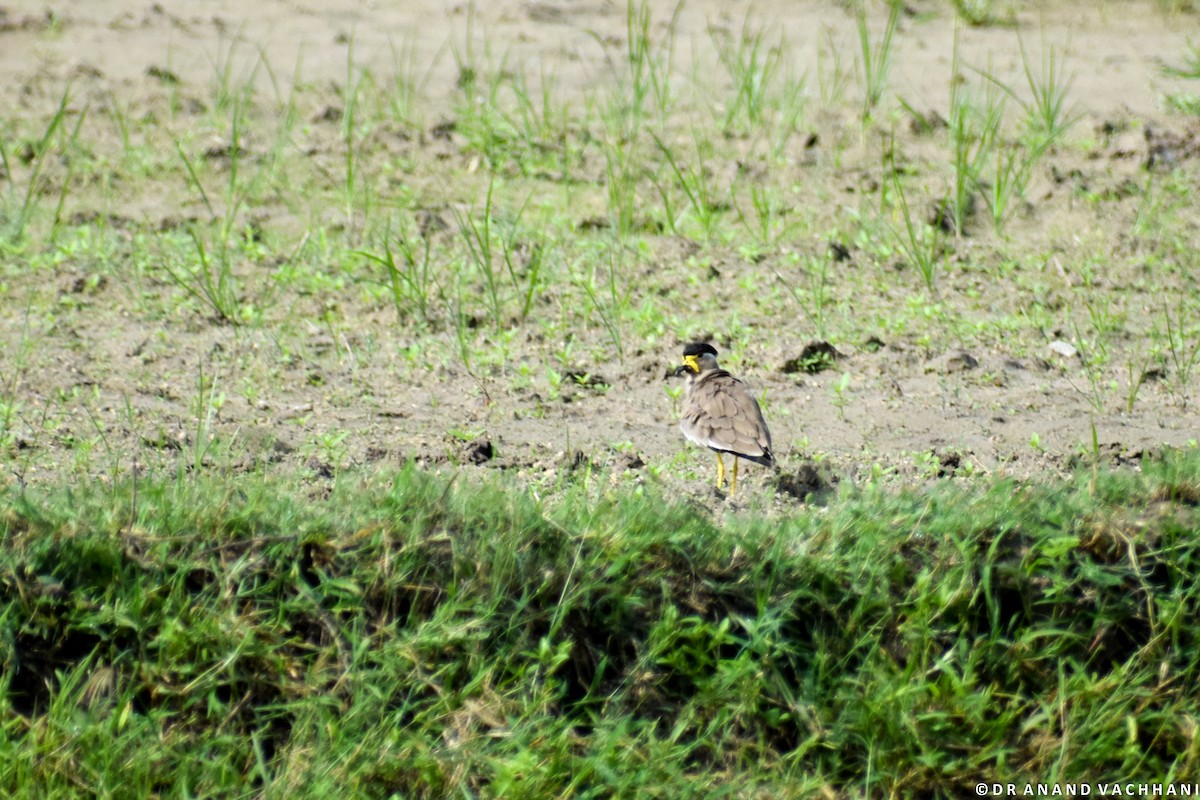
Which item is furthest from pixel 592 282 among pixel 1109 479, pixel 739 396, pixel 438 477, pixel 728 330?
pixel 1109 479

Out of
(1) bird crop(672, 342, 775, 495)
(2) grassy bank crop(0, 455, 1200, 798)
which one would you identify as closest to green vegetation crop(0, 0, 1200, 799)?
(2) grassy bank crop(0, 455, 1200, 798)

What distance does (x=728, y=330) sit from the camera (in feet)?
20.4

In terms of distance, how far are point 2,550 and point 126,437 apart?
122 cm

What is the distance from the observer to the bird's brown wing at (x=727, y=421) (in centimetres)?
469

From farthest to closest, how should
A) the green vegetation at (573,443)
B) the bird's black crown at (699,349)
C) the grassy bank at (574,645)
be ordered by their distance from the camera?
the bird's black crown at (699,349)
the green vegetation at (573,443)
the grassy bank at (574,645)

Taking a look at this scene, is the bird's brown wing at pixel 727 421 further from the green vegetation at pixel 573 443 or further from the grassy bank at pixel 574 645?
the grassy bank at pixel 574 645

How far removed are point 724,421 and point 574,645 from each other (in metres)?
1.09

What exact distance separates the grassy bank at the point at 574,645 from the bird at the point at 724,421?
0.39 meters

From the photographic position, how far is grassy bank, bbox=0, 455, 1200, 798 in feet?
12.2

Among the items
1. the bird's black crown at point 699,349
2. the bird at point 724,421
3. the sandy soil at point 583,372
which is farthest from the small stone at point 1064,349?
the bird at point 724,421

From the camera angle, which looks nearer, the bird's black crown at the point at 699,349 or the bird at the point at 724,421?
the bird at the point at 724,421

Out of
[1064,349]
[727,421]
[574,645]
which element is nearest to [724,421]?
[727,421]

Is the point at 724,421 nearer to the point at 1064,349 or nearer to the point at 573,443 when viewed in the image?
the point at 573,443

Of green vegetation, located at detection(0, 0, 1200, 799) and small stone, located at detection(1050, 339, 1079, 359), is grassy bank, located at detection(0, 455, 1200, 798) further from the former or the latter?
small stone, located at detection(1050, 339, 1079, 359)
